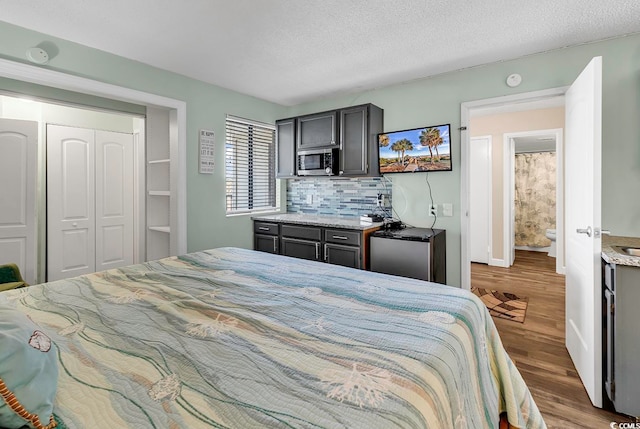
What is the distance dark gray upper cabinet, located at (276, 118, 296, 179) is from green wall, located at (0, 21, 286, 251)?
0.31m

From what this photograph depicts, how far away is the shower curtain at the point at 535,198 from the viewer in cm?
652

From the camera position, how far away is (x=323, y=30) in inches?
93.0

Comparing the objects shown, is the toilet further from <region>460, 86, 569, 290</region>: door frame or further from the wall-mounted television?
the wall-mounted television

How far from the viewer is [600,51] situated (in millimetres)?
2527

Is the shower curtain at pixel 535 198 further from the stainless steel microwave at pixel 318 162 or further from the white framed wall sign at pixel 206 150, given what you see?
the white framed wall sign at pixel 206 150

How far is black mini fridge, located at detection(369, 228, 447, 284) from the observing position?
289 centimetres

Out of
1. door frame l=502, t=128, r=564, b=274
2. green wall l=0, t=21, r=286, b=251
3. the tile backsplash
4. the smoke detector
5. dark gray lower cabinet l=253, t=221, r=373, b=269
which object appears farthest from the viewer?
door frame l=502, t=128, r=564, b=274

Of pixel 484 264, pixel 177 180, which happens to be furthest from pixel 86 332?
pixel 484 264

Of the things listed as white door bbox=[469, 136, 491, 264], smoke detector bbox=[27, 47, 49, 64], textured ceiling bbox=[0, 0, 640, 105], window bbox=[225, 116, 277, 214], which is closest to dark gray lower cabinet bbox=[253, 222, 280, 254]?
window bbox=[225, 116, 277, 214]

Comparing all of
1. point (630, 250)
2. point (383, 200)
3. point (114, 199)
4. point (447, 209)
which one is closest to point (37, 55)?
point (114, 199)

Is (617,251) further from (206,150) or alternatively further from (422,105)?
(206,150)

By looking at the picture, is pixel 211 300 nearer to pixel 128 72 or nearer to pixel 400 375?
pixel 400 375

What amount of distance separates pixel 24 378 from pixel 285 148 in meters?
3.68

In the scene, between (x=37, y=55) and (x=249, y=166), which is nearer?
(x=37, y=55)
